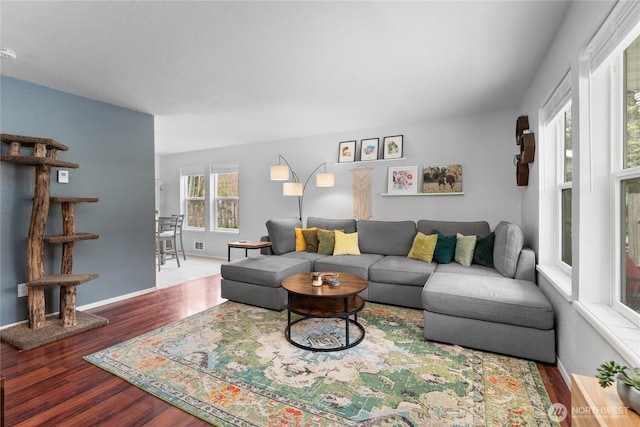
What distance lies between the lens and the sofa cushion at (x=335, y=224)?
4492 mm

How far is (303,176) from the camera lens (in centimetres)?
535

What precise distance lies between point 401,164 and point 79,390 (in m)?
4.25

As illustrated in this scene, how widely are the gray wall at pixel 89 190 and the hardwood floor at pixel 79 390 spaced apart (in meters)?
0.85

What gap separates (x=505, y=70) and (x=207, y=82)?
2860 mm

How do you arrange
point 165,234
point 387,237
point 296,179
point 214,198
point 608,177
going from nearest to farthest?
point 608,177 < point 387,237 < point 296,179 < point 165,234 < point 214,198

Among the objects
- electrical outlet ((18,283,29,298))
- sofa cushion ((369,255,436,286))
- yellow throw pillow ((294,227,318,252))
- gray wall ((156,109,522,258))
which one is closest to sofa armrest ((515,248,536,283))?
sofa cushion ((369,255,436,286))

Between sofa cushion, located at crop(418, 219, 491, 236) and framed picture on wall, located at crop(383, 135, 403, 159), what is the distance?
1.12 metres

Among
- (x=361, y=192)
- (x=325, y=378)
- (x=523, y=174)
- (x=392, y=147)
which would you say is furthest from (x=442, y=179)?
(x=325, y=378)

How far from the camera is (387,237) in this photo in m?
4.13

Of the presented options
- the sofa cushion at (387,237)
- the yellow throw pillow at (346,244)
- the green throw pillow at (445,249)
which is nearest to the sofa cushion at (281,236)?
the yellow throw pillow at (346,244)

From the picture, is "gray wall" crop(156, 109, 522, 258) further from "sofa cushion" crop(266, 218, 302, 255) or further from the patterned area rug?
the patterned area rug

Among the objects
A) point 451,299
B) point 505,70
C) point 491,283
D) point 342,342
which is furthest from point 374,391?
point 505,70

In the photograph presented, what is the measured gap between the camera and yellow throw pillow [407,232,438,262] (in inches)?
142

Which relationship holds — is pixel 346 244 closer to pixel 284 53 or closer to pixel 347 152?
pixel 347 152
